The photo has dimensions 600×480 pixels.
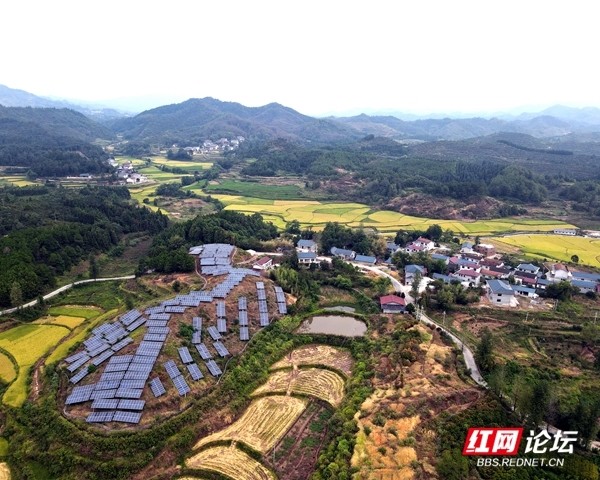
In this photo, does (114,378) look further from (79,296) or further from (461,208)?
(461,208)

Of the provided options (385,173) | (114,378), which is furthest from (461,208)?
(114,378)

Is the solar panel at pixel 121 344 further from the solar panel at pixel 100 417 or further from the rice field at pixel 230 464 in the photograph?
the rice field at pixel 230 464

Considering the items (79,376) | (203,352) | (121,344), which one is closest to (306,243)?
(203,352)

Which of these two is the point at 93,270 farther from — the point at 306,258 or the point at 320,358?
the point at 320,358

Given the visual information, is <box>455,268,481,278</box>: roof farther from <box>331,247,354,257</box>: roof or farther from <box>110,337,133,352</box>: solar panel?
<box>110,337,133,352</box>: solar panel

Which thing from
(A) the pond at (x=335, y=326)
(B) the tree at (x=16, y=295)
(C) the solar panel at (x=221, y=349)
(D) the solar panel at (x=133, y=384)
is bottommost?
(A) the pond at (x=335, y=326)

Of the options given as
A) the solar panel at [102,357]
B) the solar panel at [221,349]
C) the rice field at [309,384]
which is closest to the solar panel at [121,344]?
the solar panel at [102,357]
